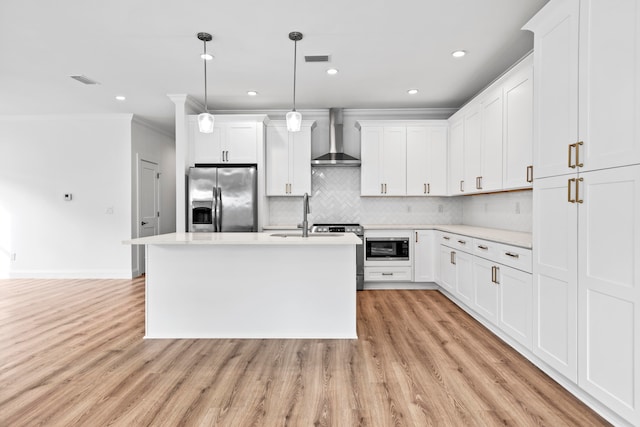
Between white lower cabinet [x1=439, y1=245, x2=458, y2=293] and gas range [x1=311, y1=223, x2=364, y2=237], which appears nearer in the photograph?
white lower cabinet [x1=439, y1=245, x2=458, y2=293]

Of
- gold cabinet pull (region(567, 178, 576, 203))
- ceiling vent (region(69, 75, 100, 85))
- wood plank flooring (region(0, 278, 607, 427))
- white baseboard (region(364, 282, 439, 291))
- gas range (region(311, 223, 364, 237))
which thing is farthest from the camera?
white baseboard (region(364, 282, 439, 291))

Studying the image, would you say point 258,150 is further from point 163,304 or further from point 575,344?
point 575,344

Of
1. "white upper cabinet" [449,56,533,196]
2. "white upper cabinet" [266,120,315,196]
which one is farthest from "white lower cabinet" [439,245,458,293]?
"white upper cabinet" [266,120,315,196]

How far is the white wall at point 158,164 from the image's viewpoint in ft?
19.2

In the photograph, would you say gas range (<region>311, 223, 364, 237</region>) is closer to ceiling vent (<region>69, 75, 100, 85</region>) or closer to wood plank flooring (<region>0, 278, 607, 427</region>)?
wood plank flooring (<region>0, 278, 607, 427</region>)

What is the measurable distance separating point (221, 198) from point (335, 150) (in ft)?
5.84

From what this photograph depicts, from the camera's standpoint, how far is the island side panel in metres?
3.09

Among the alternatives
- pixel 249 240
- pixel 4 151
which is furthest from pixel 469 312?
pixel 4 151

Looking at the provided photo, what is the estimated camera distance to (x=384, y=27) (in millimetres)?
2984

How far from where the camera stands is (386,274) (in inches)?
194

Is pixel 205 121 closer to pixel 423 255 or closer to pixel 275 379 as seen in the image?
pixel 275 379

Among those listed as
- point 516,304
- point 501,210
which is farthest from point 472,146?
point 516,304

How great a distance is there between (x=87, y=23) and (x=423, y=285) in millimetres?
4708

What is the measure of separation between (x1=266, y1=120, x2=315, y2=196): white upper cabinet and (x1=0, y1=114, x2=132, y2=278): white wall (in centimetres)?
244
